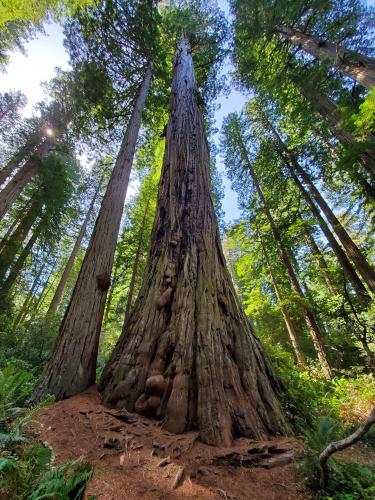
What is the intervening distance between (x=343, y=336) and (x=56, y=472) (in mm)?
11488

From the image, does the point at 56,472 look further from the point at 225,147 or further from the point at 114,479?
the point at 225,147

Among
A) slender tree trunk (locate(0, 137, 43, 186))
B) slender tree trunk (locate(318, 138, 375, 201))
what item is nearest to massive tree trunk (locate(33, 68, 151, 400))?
slender tree trunk (locate(318, 138, 375, 201))

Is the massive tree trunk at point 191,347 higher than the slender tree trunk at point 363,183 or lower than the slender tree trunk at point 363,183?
lower

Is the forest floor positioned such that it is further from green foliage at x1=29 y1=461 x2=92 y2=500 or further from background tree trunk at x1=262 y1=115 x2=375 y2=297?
background tree trunk at x1=262 y1=115 x2=375 y2=297

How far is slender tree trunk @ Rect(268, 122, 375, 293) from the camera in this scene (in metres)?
7.62

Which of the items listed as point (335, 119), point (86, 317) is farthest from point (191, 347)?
point (335, 119)

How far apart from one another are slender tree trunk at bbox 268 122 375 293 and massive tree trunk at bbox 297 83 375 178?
2.12 m

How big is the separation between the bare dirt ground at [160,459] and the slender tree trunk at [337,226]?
7.51m

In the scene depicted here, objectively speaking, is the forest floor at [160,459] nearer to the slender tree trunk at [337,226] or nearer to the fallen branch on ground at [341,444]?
the fallen branch on ground at [341,444]

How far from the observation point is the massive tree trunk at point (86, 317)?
9.07 feet

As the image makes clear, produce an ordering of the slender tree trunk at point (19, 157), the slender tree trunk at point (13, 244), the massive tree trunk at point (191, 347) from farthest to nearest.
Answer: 1. the slender tree trunk at point (19, 157)
2. the slender tree trunk at point (13, 244)
3. the massive tree trunk at point (191, 347)

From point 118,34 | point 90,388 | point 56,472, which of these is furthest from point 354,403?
point 118,34

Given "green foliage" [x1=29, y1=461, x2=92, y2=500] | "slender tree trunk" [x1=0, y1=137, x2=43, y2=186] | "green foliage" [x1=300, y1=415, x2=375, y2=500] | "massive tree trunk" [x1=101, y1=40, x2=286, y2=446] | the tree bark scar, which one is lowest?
"green foliage" [x1=300, y1=415, x2=375, y2=500]

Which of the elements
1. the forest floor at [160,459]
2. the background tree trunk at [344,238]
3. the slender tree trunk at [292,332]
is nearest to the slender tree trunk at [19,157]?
the slender tree trunk at [292,332]
